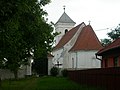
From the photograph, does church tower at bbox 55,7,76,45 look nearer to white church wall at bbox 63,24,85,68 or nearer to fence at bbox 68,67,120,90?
white church wall at bbox 63,24,85,68

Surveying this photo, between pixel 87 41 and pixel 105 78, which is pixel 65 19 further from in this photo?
pixel 105 78

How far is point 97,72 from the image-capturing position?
2692cm

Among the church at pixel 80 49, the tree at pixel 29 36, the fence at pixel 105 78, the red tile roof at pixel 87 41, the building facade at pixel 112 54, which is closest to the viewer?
the fence at pixel 105 78

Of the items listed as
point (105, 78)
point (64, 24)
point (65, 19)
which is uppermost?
point (65, 19)

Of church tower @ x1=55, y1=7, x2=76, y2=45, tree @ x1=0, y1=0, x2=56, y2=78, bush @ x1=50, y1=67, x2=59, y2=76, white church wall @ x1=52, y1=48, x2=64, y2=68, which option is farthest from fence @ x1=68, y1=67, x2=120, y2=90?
church tower @ x1=55, y1=7, x2=76, y2=45

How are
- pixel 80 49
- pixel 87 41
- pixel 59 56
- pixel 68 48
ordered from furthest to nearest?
pixel 59 56
pixel 68 48
pixel 87 41
pixel 80 49

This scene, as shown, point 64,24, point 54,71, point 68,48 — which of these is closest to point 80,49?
point 54,71

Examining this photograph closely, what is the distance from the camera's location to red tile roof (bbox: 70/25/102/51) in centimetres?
7631

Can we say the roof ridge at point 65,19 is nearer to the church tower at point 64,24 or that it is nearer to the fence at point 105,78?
the church tower at point 64,24

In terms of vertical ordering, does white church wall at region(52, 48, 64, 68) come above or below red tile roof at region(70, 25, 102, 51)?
below

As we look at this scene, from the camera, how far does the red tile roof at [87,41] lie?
76.3m

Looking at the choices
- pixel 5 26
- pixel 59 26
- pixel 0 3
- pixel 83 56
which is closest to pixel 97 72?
pixel 5 26

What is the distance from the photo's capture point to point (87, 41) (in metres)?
77.3

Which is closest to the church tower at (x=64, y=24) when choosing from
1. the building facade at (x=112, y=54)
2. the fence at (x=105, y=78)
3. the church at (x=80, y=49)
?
the church at (x=80, y=49)
